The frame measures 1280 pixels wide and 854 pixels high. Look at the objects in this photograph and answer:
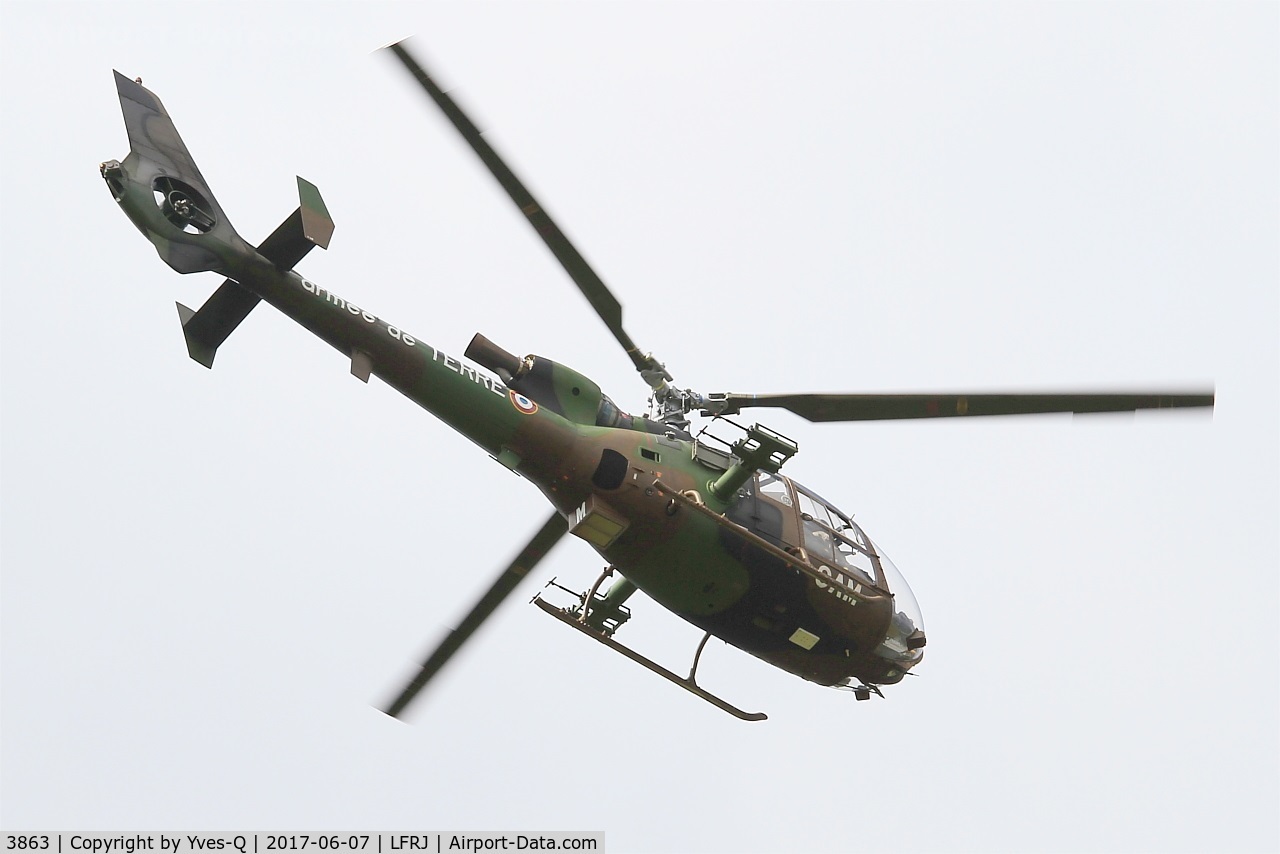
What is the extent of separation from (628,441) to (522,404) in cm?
131

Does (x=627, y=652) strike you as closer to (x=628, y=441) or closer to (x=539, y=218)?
(x=628, y=441)

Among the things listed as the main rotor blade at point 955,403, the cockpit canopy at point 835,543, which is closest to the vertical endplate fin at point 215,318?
the main rotor blade at point 955,403

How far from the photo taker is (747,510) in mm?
15719

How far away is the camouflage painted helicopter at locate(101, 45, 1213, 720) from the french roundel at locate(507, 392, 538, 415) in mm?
16

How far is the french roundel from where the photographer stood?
14953 mm

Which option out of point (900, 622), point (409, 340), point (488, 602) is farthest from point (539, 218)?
point (900, 622)

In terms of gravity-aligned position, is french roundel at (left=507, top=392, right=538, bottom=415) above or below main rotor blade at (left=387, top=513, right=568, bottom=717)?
above

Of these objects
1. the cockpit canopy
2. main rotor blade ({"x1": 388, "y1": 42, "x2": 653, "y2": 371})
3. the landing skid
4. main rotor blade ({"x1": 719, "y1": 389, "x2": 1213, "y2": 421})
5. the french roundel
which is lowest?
the landing skid

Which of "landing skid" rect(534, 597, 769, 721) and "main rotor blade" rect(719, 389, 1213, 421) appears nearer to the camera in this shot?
"main rotor blade" rect(719, 389, 1213, 421)

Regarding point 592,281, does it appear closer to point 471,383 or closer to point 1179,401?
point 471,383

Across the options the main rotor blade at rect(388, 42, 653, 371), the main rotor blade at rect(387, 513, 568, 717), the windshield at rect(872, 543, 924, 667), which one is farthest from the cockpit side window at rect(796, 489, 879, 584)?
the main rotor blade at rect(387, 513, 568, 717)

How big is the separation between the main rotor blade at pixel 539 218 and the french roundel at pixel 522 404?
4.20 feet

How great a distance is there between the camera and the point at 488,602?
59.0 feet

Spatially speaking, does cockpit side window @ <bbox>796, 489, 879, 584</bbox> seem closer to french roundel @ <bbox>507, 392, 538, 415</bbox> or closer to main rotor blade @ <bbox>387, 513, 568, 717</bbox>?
main rotor blade @ <bbox>387, 513, 568, 717</bbox>
